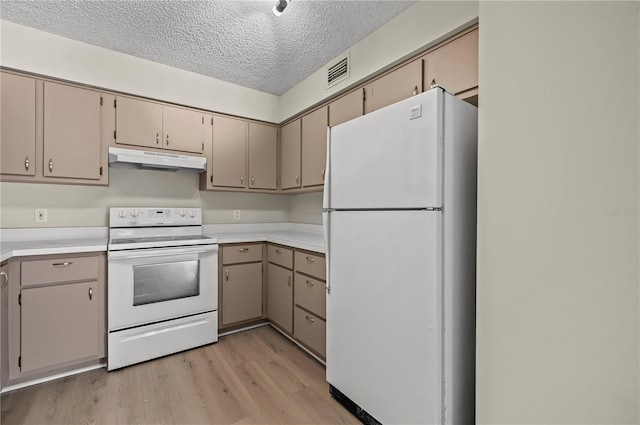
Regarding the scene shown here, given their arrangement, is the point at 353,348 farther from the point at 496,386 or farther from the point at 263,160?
the point at 263,160

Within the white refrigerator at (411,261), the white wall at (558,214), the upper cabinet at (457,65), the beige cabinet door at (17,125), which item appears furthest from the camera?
the beige cabinet door at (17,125)

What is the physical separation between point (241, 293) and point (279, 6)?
2.31m

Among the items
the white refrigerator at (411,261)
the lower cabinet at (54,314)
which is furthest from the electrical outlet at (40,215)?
the white refrigerator at (411,261)

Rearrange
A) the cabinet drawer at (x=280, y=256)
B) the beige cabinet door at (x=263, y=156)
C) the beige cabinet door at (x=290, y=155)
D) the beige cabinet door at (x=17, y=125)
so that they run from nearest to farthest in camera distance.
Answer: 1. the beige cabinet door at (x=17, y=125)
2. the cabinet drawer at (x=280, y=256)
3. the beige cabinet door at (x=290, y=155)
4. the beige cabinet door at (x=263, y=156)

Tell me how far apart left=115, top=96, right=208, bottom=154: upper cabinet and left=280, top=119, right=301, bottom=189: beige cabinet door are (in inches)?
33.4

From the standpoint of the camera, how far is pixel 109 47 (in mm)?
2379

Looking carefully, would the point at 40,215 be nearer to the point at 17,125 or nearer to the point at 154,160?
the point at 17,125

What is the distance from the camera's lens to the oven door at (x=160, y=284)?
2.15 metres

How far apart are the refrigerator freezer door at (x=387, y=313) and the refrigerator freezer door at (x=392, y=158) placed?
8 centimetres

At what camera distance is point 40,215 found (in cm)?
233

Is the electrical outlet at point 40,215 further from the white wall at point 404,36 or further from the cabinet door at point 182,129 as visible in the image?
the white wall at point 404,36

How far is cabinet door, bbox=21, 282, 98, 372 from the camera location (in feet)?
6.27

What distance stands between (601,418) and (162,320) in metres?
2.54

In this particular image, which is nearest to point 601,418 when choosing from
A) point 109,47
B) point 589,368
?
point 589,368
